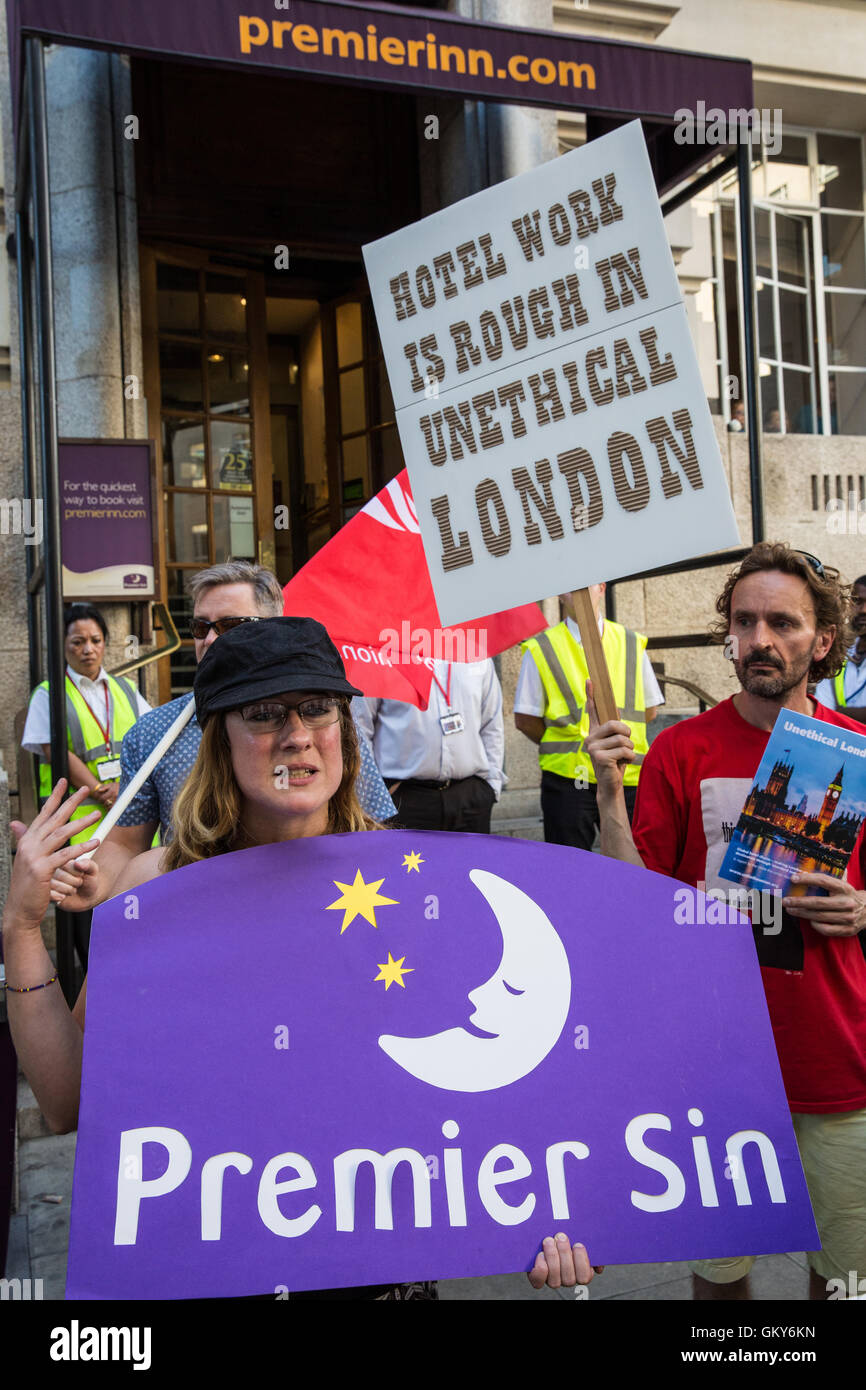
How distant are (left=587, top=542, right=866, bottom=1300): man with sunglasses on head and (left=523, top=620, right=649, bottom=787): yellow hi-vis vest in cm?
258

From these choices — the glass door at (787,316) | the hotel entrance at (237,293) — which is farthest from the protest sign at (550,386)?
the glass door at (787,316)

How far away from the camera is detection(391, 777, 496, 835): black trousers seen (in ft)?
16.2

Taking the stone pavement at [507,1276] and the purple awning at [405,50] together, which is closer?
the stone pavement at [507,1276]

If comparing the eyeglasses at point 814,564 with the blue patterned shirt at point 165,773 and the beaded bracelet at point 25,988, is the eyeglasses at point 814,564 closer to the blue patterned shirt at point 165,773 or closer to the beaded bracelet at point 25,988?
the blue patterned shirt at point 165,773

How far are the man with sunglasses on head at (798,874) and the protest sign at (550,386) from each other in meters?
0.36

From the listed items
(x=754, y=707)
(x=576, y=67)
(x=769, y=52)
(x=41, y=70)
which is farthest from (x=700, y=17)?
(x=754, y=707)

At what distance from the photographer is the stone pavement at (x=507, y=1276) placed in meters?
3.17

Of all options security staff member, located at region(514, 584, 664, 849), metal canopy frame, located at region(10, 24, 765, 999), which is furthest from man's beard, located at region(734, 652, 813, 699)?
security staff member, located at region(514, 584, 664, 849)

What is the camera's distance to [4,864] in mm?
3943

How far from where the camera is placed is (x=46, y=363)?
13.8 ft

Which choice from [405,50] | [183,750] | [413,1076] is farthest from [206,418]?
[413,1076]

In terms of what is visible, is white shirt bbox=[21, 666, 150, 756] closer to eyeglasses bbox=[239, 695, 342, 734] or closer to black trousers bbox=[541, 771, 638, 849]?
black trousers bbox=[541, 771, 638, 849]
